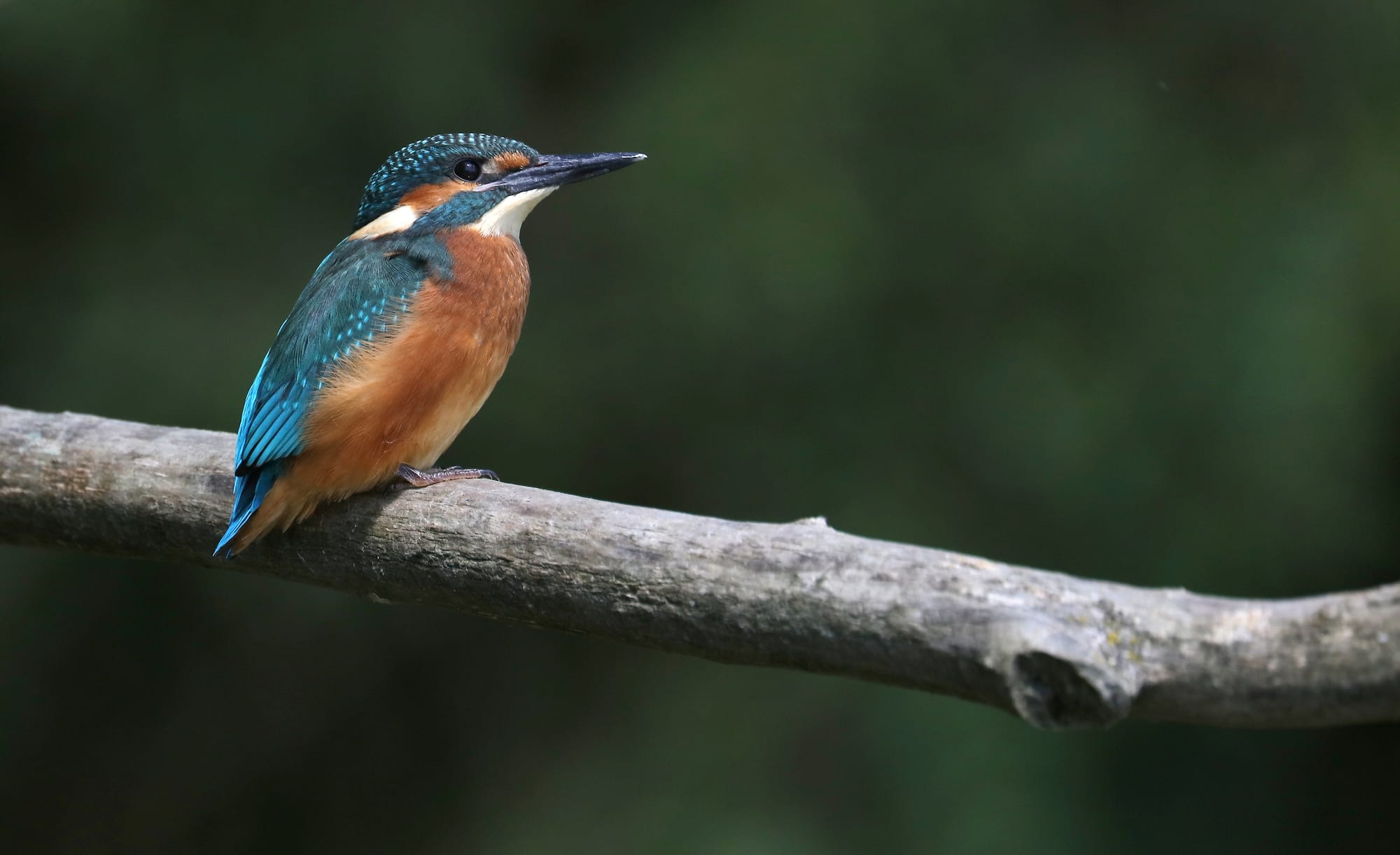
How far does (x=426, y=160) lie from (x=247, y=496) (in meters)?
0.73

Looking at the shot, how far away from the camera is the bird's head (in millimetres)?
2100

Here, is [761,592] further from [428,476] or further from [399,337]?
[399,337]

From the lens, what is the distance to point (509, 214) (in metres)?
2.15

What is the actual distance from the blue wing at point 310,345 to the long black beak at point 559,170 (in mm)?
261

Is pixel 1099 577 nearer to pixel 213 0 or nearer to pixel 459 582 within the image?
pixel 459 582

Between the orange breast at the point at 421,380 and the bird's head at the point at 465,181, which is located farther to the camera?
the bird's head at the point at 465,181

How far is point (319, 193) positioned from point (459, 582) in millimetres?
1997

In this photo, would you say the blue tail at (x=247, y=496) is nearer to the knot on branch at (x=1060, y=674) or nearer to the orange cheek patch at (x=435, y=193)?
the orange cheek patch at (x=435, y=193)

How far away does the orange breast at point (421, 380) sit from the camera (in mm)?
1700

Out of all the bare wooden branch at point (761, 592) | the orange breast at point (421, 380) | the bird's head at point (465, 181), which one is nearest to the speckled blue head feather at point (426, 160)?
the bird's head at point (465, 181)

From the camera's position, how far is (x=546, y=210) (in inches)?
136

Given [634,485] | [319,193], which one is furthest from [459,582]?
[319,193]

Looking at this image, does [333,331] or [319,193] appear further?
[319,193]

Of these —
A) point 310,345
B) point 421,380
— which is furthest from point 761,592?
point 310,345
